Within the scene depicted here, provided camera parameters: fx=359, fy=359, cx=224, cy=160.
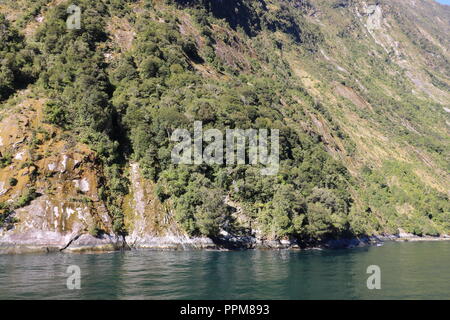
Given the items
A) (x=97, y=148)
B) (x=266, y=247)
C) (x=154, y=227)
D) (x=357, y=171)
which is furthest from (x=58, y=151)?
(x=357, y=171)

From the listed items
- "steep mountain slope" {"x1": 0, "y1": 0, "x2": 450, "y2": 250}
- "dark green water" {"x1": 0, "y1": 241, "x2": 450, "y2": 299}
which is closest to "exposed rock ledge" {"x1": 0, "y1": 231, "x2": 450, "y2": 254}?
"steep mountain slope" {"x1": 0, "y1": 0, "x2": 450, "y2": 250}

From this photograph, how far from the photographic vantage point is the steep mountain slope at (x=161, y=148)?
217ft

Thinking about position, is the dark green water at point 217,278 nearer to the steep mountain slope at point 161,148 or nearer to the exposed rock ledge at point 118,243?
the exposed rock ledge at point 118,243

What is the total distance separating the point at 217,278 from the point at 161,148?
1890 inches

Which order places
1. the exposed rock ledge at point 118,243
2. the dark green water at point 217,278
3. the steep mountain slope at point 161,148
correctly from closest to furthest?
the dark green water at point 217,278 < the exposed rock ledge at point 118,243 < the steep mountain slope at point 161,148

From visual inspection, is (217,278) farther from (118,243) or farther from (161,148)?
(161,148)

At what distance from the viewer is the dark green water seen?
2995cm

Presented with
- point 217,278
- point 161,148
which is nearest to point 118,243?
point 161,148

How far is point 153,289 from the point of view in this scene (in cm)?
3108

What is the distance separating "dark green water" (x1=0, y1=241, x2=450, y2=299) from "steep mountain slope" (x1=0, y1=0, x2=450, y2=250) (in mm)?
15957

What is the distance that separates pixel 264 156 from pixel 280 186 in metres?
12.3

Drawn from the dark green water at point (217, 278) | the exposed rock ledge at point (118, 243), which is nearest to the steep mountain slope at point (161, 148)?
the exposed rock ledge at point (118, 243)

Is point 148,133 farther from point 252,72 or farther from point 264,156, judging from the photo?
point 252,72

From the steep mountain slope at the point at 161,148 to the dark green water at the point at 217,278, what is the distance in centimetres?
1596
